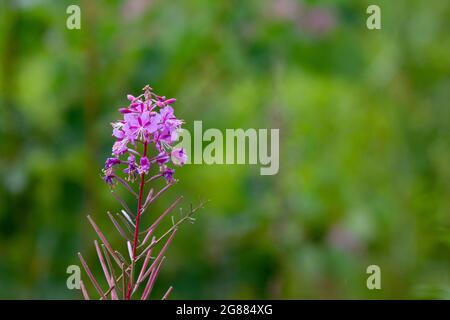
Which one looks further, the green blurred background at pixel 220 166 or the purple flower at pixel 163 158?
the green blurred background at pixel 220 166

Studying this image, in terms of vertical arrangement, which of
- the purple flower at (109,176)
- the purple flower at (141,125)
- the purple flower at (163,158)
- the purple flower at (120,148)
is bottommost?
the purple flower at (109,176)

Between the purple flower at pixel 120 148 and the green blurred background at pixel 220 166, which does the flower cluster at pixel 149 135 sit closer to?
the purple flower at pixel 120 148

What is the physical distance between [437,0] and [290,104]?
1.55 feet

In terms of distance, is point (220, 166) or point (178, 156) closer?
point (178, 156)

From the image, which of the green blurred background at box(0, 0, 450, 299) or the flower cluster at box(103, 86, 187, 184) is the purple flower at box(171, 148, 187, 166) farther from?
the green blurred background at box(0, 0, 450, 299)

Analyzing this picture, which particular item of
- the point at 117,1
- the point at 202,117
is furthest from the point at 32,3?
A: the point at 202,117

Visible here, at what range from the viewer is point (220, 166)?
171 cm

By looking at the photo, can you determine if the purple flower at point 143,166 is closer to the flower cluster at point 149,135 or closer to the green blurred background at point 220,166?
the flower cluster at point 149,135

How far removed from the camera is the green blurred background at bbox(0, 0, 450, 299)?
1530mm

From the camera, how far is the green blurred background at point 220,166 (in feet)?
5.02

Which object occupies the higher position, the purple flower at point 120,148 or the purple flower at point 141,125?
the purple flower at point 141,125

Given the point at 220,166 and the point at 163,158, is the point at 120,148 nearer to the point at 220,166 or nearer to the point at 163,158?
the point at 163,158

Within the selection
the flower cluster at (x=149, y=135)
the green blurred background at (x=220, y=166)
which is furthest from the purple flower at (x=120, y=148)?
the green blurred background at (x=220, y=166)

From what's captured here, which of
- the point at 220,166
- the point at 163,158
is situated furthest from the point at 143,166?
the point at 220,166
